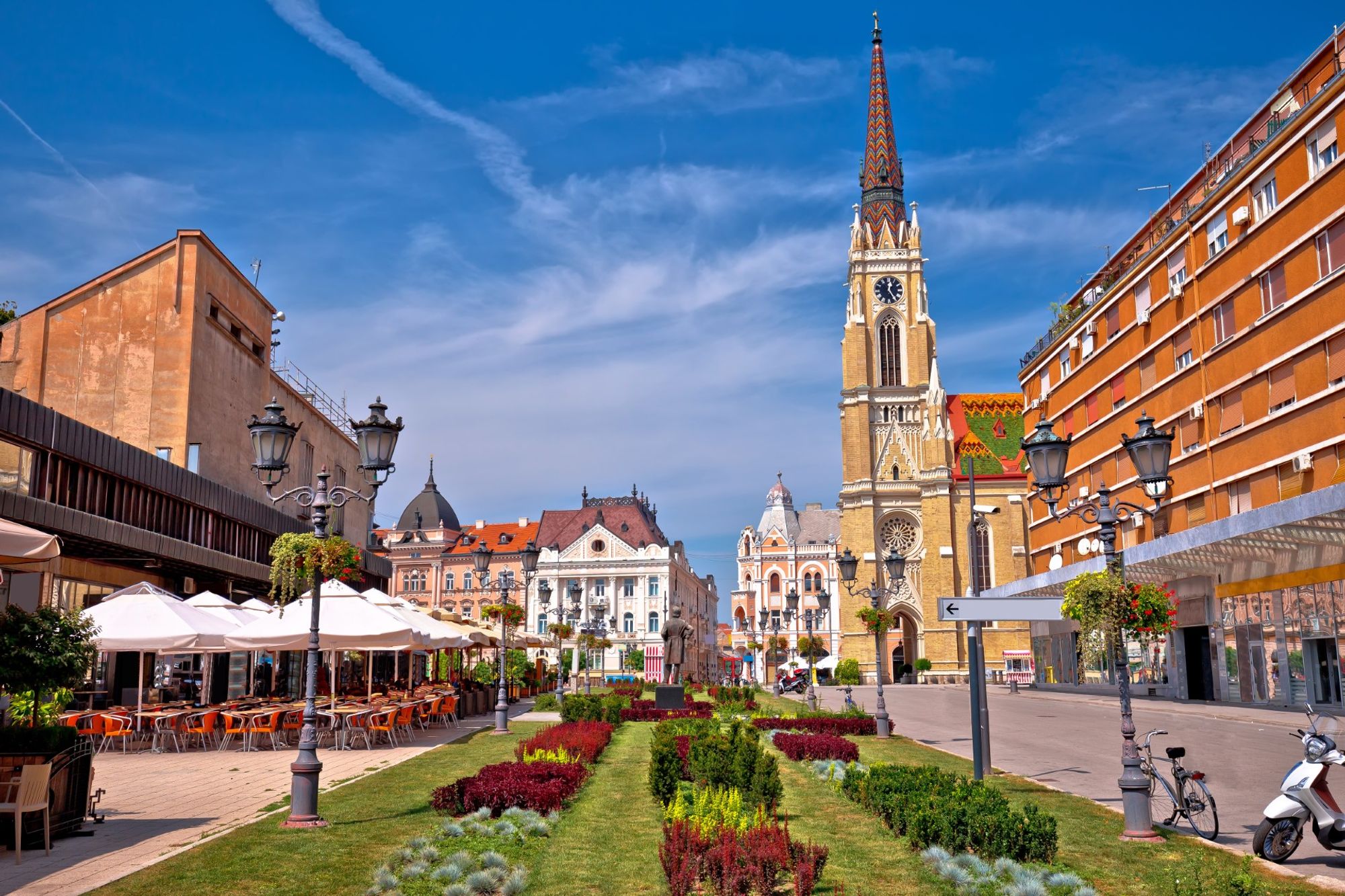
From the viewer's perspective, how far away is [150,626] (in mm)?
18203

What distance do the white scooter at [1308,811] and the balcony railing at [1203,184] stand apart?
27.0m

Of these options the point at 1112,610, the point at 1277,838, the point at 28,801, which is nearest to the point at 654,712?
A: the point at 1112,610

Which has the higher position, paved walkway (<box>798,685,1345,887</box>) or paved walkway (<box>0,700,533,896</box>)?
paved walkway (<box>0,700,533,896</box>)

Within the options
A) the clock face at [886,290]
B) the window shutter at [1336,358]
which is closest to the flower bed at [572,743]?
the window shutter at [1336,358]

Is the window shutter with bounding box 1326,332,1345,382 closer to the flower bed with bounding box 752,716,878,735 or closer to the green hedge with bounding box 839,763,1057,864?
the flower bed with bounding box 752,716,878,735

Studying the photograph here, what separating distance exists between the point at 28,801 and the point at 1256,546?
32147 mm

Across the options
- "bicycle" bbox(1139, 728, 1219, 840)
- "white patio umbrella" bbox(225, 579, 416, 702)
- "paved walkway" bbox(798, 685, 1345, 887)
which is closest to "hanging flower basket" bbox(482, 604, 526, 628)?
"white patio umbrella" bbox(225, 579, 416, 702)

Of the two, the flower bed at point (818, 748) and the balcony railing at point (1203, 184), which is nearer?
the flower bed at point (818, 748)

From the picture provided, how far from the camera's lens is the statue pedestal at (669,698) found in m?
27.9

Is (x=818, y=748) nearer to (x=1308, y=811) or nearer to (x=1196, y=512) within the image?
(x=1308, y=811)

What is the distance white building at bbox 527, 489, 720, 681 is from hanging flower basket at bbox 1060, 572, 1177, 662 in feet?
262

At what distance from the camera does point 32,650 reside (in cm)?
976

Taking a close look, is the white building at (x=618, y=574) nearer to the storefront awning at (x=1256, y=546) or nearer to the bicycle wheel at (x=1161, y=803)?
the storefront awning at (x=1256, y=546)

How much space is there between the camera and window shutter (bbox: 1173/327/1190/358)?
39438 millimetres
